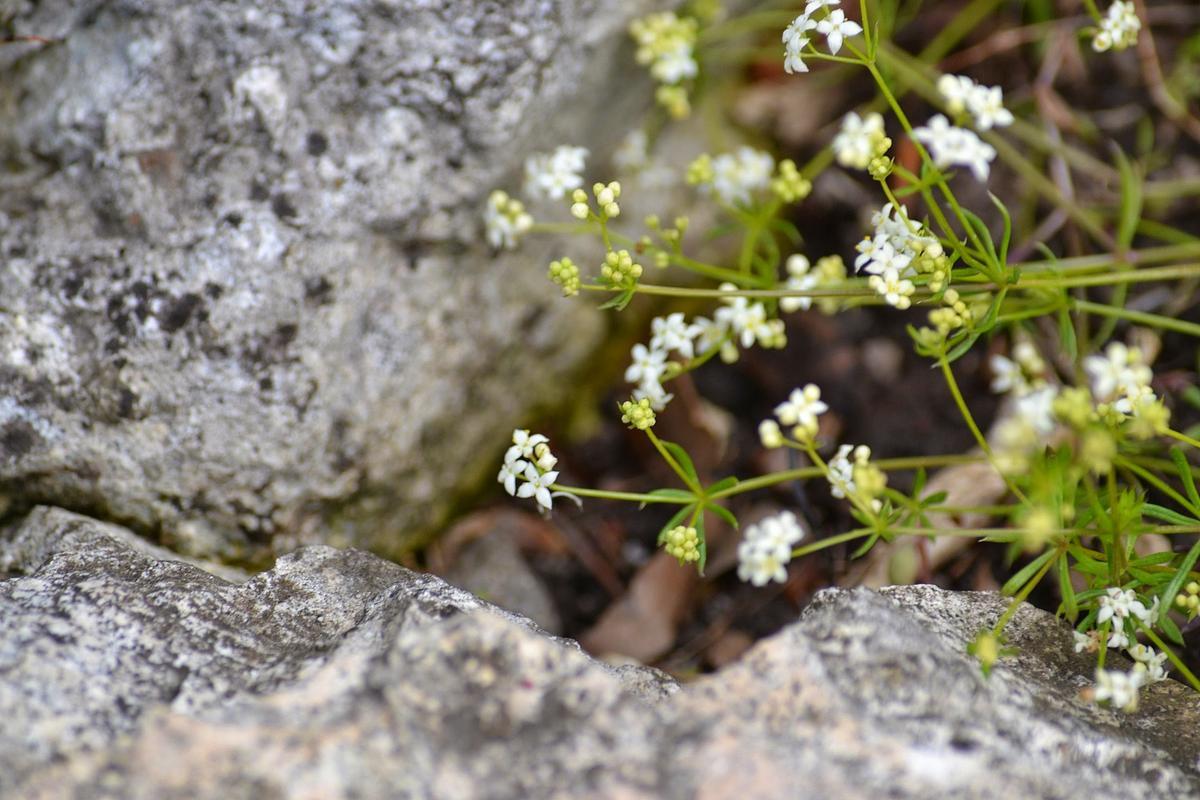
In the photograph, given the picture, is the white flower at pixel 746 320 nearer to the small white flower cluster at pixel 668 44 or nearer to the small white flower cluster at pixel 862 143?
the small white flower cluster at pixel 862 143

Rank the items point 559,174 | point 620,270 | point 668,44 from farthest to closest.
→ 1. point 668,44
2. point 559,174
3. point 620,270

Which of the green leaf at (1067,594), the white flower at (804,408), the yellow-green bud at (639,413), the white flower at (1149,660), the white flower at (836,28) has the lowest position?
the white flower at (1149,660)

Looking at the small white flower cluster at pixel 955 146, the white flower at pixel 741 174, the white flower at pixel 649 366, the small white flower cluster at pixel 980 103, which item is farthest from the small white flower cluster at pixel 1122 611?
the white flower at pixel 741 174

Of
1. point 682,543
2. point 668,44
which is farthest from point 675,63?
point 682,543

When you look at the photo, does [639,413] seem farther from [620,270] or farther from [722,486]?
[620,270]

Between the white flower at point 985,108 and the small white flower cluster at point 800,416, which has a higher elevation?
the white flower at point 985,108

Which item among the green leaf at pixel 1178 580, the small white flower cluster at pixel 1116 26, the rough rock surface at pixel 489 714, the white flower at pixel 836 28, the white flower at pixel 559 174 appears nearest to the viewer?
the rough rock surface at pixel 489 714
